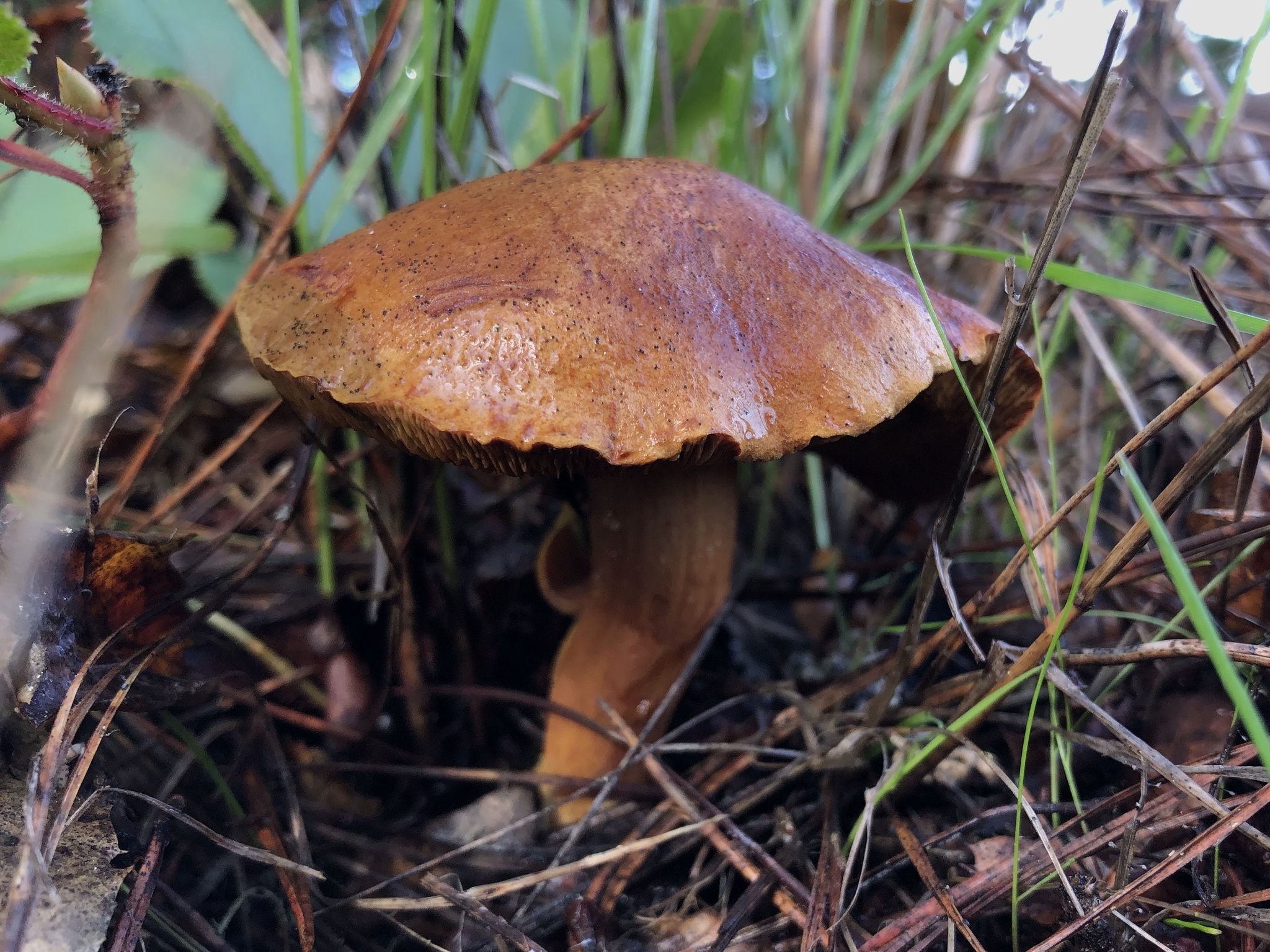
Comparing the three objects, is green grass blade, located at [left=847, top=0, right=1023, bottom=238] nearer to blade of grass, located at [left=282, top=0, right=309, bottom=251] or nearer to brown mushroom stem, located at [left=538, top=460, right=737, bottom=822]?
brown mushroom stem, located at [left=538, top=460, right=737, bottom=822]

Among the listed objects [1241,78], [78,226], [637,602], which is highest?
[1241,78]

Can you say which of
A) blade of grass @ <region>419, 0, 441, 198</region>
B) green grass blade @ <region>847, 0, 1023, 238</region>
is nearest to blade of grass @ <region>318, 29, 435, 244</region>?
blade of grass @ <region>419, 0, 441, 198</region>

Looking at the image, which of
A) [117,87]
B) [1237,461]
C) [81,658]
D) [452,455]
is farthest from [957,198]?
[81,658]

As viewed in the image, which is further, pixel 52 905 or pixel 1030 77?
pixel 1030 77

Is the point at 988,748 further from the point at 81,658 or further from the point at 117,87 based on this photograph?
the point at 117,87

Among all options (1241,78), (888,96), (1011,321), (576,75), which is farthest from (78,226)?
(1241,78)

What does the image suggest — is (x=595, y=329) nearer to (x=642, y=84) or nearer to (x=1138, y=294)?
(x=1138, y=294)
